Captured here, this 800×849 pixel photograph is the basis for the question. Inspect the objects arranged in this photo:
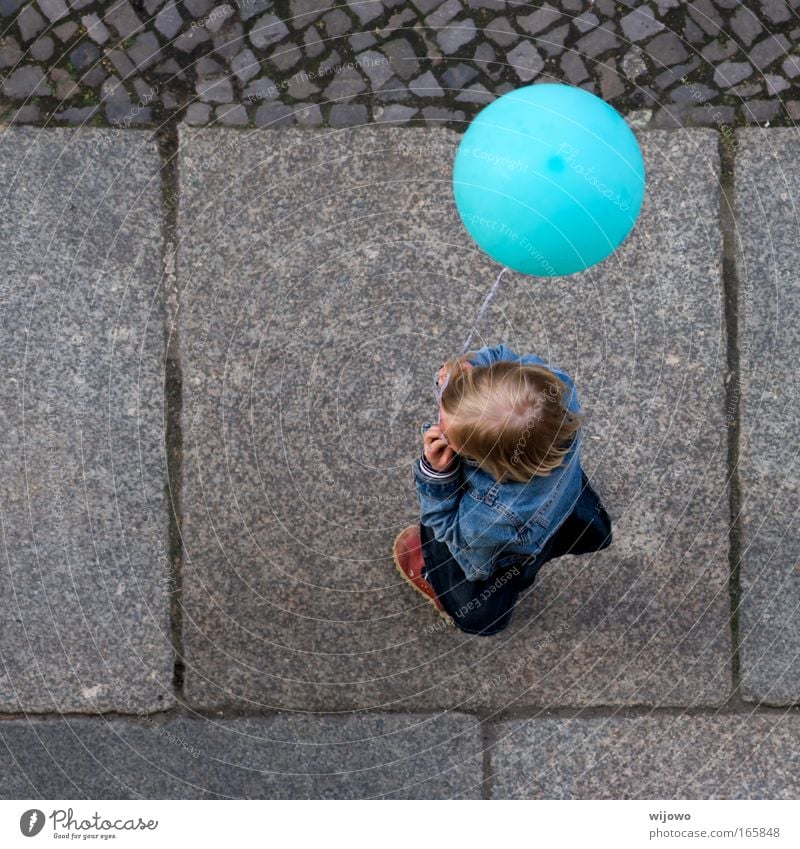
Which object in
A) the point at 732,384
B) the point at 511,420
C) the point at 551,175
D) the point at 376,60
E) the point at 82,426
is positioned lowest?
the point at 732,384

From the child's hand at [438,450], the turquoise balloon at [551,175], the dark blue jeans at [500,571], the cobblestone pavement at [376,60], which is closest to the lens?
the turquoise balloon at [551,175]

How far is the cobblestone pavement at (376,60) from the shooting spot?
300 centimetres

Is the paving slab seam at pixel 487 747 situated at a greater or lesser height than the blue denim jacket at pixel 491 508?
lesser

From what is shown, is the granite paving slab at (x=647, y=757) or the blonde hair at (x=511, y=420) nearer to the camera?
the blonde hair at (x=511, y=420)

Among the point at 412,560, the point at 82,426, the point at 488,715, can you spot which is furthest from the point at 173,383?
the point at 488,715

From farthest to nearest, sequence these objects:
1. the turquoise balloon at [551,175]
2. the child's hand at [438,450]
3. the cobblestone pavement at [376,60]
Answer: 1. the cobblestone pavement at [376,60]
2. the child's hand at [438,450]
3. the turquoise balloon at [551,175]

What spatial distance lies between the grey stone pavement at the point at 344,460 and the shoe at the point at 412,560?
0.06 metres

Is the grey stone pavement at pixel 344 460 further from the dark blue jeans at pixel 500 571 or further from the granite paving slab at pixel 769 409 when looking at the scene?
the dark blue jeans at pixel 500 571

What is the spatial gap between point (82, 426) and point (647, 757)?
83.0 inches

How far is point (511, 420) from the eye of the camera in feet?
6.92

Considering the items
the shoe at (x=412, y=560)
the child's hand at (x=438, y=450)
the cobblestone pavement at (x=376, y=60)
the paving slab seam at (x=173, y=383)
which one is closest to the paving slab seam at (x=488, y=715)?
the paving slab seam at (x=173, y=383)

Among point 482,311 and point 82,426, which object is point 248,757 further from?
point 482,311

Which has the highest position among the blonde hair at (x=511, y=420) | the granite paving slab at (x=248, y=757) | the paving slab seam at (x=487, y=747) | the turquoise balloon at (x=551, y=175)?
the turquoise balloon at (x=551, y=175)

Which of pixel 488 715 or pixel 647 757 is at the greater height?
pixel 488 715
